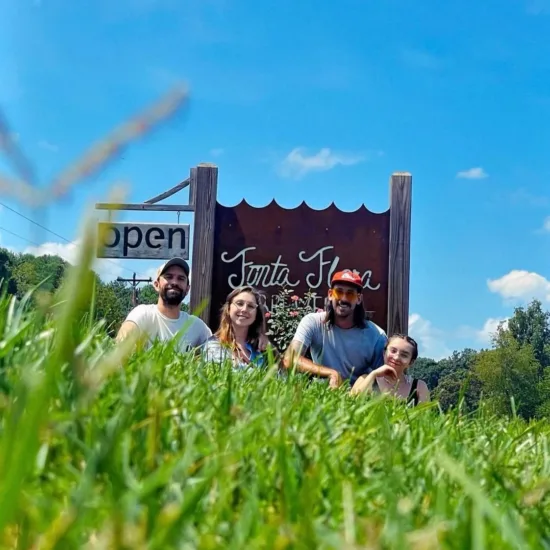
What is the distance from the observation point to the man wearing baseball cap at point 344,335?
563 cm

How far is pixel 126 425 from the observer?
3.49 ft

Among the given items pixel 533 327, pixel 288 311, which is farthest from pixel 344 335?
pixel 533 327

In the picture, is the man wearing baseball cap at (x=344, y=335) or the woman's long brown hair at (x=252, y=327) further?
the man wearing baseball cap at (x=344, y=335)

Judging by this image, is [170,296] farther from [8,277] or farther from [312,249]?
[312,249]

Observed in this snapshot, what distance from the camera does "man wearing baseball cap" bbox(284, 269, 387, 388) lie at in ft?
18.5

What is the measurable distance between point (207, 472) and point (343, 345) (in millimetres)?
4860

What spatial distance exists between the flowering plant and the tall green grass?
6.22m

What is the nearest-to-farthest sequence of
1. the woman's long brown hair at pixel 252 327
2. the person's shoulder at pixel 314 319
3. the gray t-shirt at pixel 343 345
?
the woman's long brown hair at pixel 252 327 → the gray t-shirt at pixel 343 345 → the person's shoulder at pixel 314 319

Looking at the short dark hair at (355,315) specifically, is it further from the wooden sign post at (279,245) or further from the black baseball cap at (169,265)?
the wooden sign post at (279,245)

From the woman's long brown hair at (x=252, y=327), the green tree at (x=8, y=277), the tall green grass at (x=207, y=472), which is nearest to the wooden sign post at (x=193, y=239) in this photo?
the green tree at (x=8, y=277)

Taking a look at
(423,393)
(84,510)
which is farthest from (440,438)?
(423,393)

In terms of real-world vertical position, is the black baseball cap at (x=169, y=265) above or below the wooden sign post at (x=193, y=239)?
below

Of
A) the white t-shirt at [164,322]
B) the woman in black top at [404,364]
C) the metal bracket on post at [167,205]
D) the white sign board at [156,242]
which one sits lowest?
the woman in black top at [404,364]

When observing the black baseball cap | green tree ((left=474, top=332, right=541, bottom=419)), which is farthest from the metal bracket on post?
green tree ((left=474, top=332, right=541, bottom=419))
